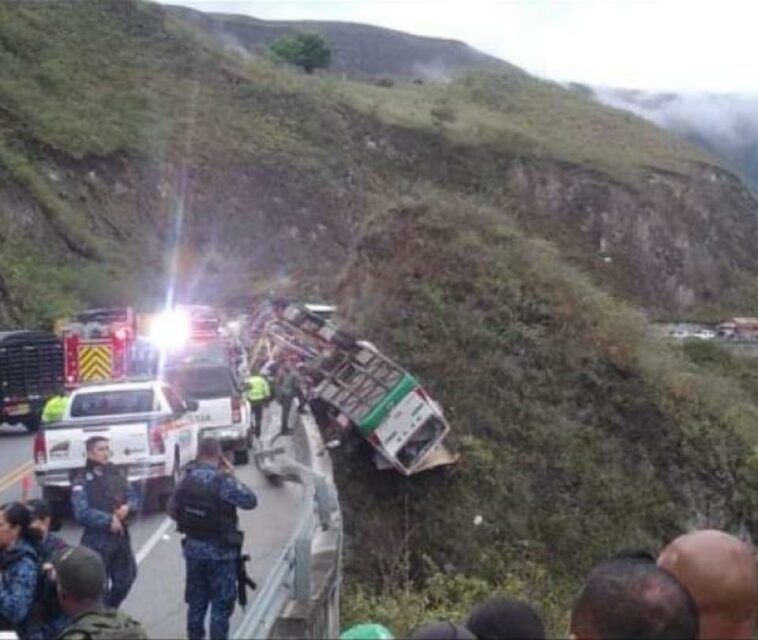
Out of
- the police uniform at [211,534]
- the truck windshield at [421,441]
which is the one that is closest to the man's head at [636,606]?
the police uniform at [211,534]

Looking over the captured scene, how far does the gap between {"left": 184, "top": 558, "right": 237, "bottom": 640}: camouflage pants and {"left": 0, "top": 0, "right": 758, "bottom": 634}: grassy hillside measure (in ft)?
12.2

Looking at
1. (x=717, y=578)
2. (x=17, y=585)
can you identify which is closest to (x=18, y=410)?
(x=17, y=585)

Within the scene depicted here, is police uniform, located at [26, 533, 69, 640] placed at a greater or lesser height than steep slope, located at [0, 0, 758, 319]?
greater

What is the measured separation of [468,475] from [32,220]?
3373 cm

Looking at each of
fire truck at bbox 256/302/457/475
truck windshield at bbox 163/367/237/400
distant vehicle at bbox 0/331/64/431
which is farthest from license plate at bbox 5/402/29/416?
fire truck at bbox 256/302/457/475

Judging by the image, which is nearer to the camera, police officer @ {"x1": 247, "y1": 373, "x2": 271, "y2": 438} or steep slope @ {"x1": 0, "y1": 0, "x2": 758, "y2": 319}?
police officer @ {"x1": 247, "y1": 373, "x2": 271, "y2": 438}

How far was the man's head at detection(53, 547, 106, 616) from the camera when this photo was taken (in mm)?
6277

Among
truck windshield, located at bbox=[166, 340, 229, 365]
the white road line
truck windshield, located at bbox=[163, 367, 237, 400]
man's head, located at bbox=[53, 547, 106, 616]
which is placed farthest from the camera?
truck windshield, located at bbox=[166, 340, 229, 365]

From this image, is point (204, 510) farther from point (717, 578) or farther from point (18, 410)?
point (18, 410)

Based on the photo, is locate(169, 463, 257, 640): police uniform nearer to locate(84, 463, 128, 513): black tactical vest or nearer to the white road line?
locate(84, 463, 128, 513): black tactical vest

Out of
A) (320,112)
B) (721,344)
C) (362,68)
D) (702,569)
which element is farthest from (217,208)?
(362,68)

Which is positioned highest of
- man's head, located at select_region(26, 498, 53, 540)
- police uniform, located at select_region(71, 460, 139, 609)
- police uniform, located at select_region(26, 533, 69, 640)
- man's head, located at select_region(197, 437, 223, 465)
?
man's head, located at select_region(26, 498, 53, 540)

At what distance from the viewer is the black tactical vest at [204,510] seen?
9.94 m

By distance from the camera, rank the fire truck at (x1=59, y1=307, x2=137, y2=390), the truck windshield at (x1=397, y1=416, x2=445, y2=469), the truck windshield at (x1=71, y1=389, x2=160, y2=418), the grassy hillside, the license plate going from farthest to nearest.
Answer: the fire truck at (x1=59, y1=307, x2=137, y2=390), the license plate, the grassy hillside, the truck windshield at (x1=397, y1=416, x2=445, y2=469), the truck windshield at (x1=71, y1=389, x2=160, y2=418)
